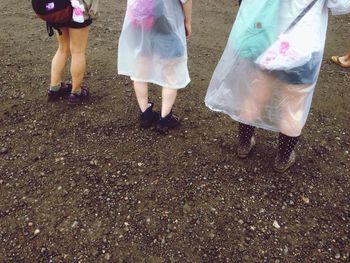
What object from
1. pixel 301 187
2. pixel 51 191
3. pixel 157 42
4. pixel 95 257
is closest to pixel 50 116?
pixel 51 191

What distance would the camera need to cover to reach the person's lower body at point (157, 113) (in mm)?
2917

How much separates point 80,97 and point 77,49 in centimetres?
50

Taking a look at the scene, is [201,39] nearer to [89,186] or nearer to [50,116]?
[50,116]

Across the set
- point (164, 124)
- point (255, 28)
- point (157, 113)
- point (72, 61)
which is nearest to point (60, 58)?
point (72, 61)

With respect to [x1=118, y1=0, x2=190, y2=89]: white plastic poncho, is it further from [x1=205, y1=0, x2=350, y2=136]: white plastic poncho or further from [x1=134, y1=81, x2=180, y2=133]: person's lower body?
[x1=205, y1=0, x2=350, y2=136]: white plastic poncho

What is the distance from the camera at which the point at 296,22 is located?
6.77 feet

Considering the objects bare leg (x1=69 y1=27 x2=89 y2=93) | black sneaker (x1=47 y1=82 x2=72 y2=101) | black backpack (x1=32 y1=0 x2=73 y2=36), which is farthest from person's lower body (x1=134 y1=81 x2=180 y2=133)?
black sneaker (x1=47 y1=82 x2=72 y2=101)

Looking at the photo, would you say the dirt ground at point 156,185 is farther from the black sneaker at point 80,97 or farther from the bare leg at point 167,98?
the bare leg at point 167,98

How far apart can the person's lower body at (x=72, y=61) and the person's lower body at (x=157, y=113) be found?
616 mm

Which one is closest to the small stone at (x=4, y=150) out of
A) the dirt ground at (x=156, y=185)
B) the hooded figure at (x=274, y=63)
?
the dirt ground at (x=156, y=185)

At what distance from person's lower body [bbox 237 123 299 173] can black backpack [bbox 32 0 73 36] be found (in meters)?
1.59

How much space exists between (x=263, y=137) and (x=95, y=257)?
1723mm

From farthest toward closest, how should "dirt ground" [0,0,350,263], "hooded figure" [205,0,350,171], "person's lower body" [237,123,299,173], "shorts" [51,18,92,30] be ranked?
"shorts" [51,18,92,30] → "person's lower body" [237,123,299,173] → "dirt ground" [0,0,350,263] → "hooded figure" [205,0,350,171]

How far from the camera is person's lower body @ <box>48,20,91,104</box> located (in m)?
2.99
